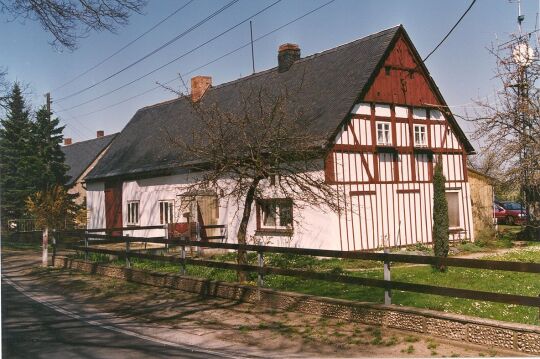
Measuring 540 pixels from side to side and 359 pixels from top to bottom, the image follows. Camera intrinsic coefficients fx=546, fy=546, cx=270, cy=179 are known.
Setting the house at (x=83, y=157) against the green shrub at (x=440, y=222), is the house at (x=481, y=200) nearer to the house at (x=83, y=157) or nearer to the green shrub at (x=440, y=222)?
the green shrub at (x=440, y=222)

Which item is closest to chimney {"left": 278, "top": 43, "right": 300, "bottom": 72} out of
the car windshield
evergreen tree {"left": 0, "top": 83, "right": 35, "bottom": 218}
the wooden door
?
the wooden door

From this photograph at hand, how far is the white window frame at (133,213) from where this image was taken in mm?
24609

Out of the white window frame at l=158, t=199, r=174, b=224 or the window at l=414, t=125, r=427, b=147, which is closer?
the window at l=414, t=125, r=427, b=147

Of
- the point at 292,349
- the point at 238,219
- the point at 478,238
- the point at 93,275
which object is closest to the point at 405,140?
the point at 478,238

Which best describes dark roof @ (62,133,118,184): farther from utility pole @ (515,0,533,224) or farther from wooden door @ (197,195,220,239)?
utility pole @ (515,0,533,224)

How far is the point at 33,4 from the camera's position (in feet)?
26.4

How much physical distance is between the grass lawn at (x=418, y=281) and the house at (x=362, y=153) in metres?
1.62

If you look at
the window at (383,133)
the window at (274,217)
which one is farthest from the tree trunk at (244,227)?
the window at (383,133)

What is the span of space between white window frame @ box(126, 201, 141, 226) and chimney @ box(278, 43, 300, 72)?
8.97 m

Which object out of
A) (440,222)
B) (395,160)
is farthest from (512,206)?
(440,222)

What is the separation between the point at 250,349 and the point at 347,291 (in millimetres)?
3568

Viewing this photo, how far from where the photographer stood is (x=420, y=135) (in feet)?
64.4

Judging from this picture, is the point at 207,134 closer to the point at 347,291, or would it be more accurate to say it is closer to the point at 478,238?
the point at 347,291

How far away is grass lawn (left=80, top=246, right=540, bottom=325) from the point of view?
27.9 feet
